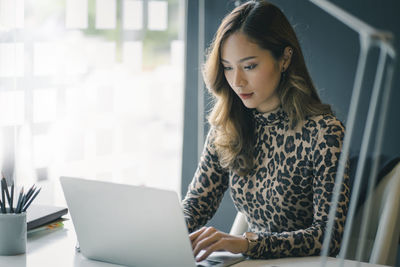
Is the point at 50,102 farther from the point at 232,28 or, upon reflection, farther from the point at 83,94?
the point at 232,28

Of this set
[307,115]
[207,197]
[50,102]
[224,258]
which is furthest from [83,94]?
[224,258]

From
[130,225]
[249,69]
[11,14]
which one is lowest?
[130,225]

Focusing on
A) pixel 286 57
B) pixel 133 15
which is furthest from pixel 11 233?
pixel 133 15

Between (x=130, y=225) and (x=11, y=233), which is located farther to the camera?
(x=11, y=233)

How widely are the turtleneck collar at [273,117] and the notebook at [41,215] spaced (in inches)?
27.1

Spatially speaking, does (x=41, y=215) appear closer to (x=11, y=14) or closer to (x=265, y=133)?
(x=265, y=133)

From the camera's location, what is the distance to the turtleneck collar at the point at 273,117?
6.17 feet

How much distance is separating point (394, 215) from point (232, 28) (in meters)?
0.75

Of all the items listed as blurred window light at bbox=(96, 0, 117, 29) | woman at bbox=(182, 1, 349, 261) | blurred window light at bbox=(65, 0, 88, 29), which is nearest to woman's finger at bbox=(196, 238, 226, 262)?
woman at bbox=(182, 1, 349, 261)

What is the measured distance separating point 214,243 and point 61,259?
0.38 meters

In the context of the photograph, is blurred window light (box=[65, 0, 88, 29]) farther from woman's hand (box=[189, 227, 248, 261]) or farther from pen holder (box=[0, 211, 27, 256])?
woman's hand (box=[189, 227, 248, 261])

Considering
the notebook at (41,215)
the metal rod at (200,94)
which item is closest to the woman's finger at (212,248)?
the notebook at (41,215)

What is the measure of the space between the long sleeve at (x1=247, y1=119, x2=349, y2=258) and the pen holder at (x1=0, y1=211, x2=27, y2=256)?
0.58m

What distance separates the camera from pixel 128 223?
1.35 meters
